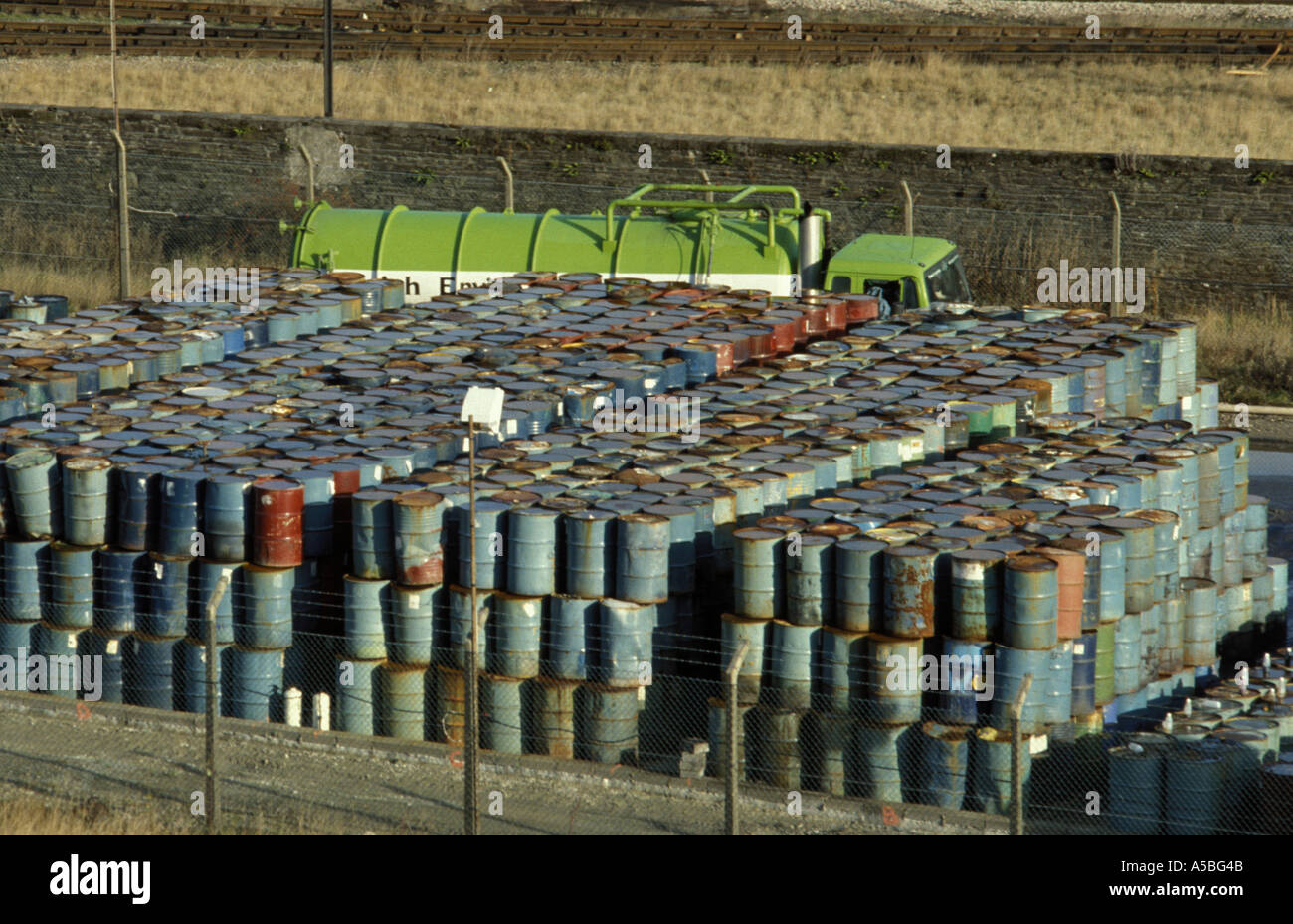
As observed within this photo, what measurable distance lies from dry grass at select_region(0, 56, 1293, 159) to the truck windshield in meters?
15.2

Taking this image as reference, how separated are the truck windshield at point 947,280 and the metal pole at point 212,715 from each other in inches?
483

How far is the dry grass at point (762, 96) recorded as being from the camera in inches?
1572

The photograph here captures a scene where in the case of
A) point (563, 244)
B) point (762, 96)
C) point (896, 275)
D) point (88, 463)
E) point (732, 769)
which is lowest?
point (732, 769)

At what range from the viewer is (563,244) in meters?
24.4

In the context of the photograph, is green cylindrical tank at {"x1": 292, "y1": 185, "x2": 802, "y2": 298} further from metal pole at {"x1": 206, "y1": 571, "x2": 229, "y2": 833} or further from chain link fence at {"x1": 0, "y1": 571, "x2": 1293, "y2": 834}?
metal pole at {"x1": 206, "y1": 571, "x2": 229, "y2": 833}

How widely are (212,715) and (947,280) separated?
43.2 ft

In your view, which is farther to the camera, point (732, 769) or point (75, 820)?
point (75, 820)

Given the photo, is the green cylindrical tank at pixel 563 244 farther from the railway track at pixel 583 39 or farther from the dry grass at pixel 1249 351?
the railway track at pixel 583 39

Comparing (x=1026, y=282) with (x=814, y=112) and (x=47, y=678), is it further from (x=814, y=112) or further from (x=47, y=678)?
(x=47, y=678)

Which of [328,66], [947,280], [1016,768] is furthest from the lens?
[328,66]

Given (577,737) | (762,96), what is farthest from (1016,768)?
(762,96)

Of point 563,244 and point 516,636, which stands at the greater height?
point 563,244

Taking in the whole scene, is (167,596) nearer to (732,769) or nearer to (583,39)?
(732,769)

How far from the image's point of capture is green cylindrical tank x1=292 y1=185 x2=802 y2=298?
2388 cm
